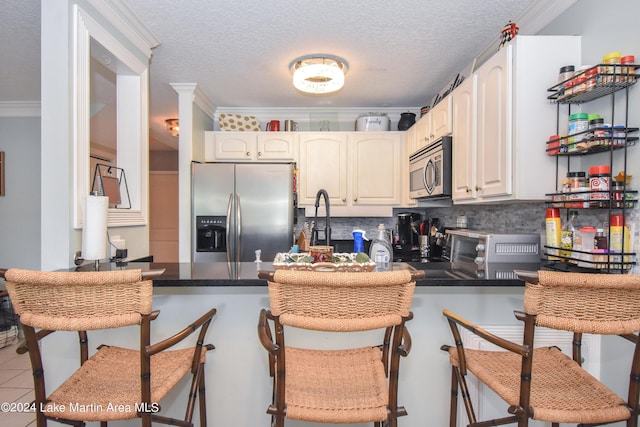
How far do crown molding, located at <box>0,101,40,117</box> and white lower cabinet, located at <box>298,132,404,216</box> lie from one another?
9.55 feet

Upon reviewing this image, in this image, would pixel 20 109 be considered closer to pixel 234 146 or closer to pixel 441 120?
pixel 234 146

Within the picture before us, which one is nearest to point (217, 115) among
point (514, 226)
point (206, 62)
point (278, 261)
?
point (206, 62)

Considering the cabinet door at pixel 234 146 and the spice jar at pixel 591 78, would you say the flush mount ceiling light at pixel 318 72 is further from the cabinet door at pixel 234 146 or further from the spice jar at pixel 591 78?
the spice jar at pixel 591 78

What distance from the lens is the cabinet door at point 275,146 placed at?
11.2 feet

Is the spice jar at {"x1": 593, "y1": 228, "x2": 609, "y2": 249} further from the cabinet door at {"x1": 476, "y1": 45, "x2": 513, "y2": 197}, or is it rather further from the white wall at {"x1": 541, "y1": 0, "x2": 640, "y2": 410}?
the cabinet door at {"x1": 476, "y1": 45, "x2": 513, "y2": 197}

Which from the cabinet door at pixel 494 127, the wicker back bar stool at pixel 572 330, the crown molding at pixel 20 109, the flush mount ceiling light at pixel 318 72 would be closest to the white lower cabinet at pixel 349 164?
the flush mount ceiling light at pixel 318 72

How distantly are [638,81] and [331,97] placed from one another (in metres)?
2.37

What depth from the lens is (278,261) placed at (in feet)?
4.50

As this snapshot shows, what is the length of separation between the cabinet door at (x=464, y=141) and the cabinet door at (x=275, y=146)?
168cm

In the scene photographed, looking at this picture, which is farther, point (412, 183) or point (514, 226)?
point (412, 183)

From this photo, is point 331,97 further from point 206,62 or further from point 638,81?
point 638,81

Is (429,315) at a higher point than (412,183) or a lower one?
lower

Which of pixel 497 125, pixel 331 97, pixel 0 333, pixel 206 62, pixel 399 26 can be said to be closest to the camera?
pixel 497 125

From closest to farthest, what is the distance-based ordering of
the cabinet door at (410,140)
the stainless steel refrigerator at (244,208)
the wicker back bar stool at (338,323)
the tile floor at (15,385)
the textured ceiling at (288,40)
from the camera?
the wicker back bar stool at (338,323) → the textured ceiling at (288,40) → the tile floor at (15,385) → the stainless steel refrigerator at (244,208) → the cabinet door at (410,140)
